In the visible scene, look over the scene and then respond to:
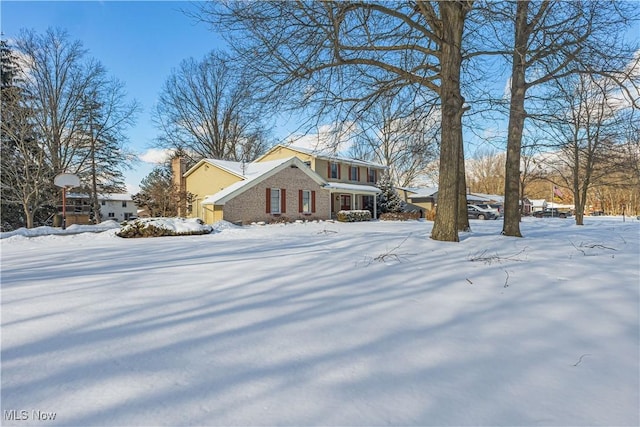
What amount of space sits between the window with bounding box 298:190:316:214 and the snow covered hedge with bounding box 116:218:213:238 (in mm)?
10366

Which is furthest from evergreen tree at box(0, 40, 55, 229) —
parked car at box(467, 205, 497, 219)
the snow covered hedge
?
parked car at box(467, 205, 497, 219)

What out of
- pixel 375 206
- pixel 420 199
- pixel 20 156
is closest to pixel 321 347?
pixel 20 156

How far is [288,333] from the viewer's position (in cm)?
235

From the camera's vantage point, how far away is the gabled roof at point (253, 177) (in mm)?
17688

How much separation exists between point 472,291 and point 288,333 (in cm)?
214

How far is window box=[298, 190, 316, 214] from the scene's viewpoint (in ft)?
71.4

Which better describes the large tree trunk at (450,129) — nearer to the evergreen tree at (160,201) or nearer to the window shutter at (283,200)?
the window shutter at (283,200)

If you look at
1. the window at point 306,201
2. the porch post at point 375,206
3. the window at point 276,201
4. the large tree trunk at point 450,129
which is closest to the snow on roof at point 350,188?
the porch post at point 375,206

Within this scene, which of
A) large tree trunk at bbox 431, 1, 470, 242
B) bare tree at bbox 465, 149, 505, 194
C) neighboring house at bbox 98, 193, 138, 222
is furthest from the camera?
bare tree at bbox 465, 149, 505, 194

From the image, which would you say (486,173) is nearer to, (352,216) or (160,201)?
(352,216)

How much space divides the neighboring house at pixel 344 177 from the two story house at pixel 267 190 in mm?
78

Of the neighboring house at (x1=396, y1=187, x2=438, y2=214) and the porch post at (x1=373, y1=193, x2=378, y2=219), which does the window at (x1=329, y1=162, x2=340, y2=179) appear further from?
the neighboring house at (x1=396, y1=187, x2=438, y2=214)

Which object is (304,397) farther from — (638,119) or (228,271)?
(638,119)

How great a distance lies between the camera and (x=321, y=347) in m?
2.14
